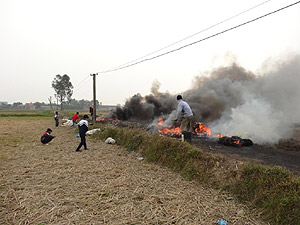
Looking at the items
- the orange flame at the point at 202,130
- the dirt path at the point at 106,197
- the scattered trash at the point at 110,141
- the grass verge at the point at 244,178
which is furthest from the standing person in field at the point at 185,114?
the orange flame at the point at 202,130

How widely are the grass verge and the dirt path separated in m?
0.33

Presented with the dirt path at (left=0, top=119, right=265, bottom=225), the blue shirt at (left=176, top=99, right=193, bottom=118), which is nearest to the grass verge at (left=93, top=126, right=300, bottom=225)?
the dirt path at (left=0, top=119, right=265, bottom=225)

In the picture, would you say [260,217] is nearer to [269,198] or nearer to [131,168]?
[269,198]

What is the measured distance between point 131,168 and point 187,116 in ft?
10.7

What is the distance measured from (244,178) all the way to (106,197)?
3413 millimetres

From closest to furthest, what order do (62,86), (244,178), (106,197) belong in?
(106,197), (244,178), (62,86)

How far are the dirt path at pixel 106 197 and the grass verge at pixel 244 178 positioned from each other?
12.9 inches

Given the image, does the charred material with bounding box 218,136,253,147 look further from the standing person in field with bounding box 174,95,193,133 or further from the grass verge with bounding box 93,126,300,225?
the grass verge with bounding box 93,126,300,225

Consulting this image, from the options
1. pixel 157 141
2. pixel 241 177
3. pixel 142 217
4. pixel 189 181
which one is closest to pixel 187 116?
pixel 157 141

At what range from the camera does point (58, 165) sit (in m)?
7.14

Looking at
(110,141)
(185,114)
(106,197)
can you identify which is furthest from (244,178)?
(110,141)

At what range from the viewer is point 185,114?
8188 millimetres

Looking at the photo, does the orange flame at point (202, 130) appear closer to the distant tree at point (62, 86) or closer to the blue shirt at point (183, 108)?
the blue shirt at point (183, 108)

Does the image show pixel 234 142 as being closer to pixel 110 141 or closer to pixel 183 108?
pixel 183 108
